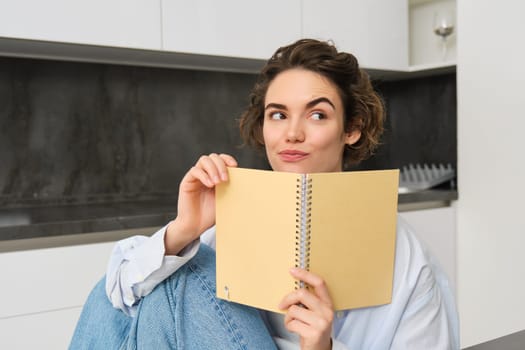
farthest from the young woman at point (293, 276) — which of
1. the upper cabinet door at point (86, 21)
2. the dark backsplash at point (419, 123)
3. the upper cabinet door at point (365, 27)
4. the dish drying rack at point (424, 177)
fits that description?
the dark backsplash at point (419, 123)

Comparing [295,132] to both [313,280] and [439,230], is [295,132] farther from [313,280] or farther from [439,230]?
[439,230]

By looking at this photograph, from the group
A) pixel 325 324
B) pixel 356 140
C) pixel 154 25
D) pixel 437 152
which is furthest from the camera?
pixel 437 152

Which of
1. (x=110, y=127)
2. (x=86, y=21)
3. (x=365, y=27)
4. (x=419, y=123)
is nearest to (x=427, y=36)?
(x=419, y=123)

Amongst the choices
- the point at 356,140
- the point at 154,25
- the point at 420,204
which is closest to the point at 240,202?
the point at 356,140

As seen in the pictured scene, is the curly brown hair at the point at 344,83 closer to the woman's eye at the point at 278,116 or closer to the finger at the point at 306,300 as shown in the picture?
the woman's eye at the point at 278,116

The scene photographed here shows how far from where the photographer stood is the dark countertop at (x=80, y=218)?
1514 millimetres

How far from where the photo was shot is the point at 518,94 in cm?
204

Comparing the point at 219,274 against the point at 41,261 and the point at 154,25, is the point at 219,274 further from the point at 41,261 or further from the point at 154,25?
A: the point at 154,25

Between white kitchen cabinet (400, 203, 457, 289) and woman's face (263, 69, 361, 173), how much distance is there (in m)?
1.29

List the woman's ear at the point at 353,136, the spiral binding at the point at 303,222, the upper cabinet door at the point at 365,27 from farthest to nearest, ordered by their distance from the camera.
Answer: the upper cabinet door at the point at 365,27
the woman's ear at the point at 353,136
the spiral binding at the point at 303,222

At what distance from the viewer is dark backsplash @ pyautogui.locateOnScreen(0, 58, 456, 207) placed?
2.03m

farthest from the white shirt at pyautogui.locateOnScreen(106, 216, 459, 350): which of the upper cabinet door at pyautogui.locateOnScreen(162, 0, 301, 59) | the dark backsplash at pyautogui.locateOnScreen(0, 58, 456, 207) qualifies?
the dark backsplash at pyautogui.locateOnScreen(0, 58, 456, 207)

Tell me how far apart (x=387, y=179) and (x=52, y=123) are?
5.10ft

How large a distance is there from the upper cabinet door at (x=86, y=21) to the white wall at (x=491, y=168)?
1152mm
